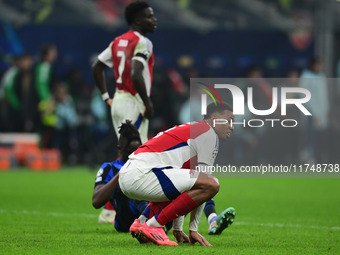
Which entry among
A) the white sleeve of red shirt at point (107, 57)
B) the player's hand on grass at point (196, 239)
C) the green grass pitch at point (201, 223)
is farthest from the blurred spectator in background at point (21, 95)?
the player's hand on grass at point (196, 239)

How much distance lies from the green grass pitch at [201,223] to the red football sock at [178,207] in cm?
27

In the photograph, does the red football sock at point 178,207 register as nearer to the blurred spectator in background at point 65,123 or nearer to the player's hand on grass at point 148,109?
the player's hand on grass at point 148,109

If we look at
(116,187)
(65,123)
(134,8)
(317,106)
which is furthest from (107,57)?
(65,123)

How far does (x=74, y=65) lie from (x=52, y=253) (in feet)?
49.1

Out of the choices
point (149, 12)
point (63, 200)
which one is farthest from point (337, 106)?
point (149, 12)

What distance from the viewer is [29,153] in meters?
21.0

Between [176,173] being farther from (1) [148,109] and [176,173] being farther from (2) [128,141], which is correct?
(1) [148,109]

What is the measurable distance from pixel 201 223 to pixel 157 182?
9.31 feet

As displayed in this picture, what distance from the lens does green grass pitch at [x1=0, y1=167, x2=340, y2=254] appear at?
754 centimetres

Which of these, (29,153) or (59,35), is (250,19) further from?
(29,153)

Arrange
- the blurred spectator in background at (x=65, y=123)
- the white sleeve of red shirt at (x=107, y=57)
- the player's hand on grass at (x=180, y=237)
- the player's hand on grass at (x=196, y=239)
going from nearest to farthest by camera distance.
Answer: the player's hand on grass at (x=196, y=239) → the player's hand on grass at (x=180, y=237) → the white sleeve of red shirt at (x=107, y=57) → the blurred spectator in background at (x=65, y=123)

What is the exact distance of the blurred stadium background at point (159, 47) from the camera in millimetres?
20109

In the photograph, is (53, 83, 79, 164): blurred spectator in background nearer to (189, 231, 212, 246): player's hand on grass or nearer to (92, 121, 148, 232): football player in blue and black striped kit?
(92, 121, 148, 232): football player in blue and black striped kit

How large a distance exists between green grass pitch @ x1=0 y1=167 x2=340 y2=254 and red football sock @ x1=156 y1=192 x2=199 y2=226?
0.89 feet
